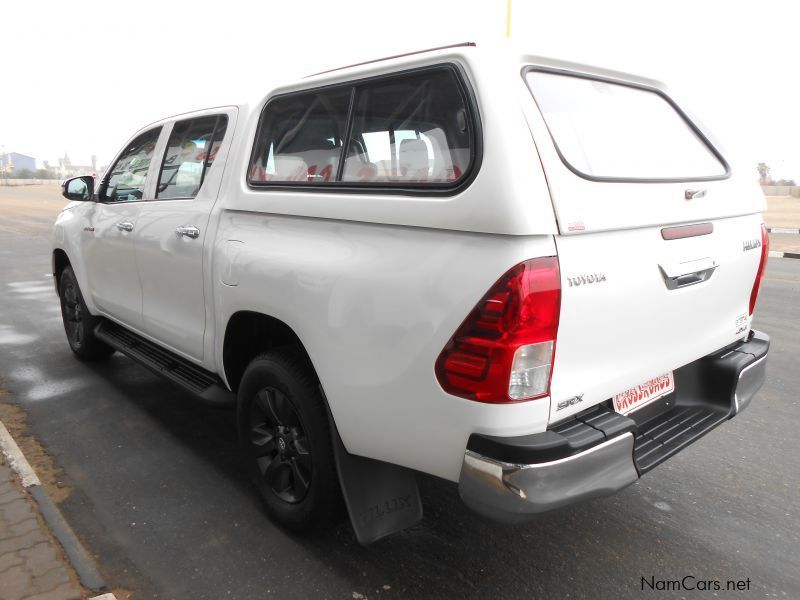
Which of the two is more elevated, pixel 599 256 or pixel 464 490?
pixel 599 256

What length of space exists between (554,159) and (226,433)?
2832mm

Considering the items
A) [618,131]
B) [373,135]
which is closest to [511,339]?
[373,135]

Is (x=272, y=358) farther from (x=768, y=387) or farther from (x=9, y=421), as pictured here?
(x=768, y=387)

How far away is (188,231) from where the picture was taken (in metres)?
3.23

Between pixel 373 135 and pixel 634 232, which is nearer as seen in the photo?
pixel 634 232

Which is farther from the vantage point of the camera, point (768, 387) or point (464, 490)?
point (768, 387)

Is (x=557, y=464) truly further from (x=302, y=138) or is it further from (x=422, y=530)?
(x=302, y=138)

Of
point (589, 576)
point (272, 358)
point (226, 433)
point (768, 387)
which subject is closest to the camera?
point (589, 576)

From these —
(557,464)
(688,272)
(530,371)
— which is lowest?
(557,464)

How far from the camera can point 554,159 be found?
6.45 ft

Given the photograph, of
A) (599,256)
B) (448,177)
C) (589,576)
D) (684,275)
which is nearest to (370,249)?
(448,177)

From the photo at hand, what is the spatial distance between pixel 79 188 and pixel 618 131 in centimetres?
390

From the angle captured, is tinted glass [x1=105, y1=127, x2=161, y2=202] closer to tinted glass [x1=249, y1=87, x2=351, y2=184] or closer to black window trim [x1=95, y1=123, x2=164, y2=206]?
black window trim [x1=95, y1=123, x2=164, y2=206]

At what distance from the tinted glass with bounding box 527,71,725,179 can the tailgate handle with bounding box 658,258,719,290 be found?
37 centimetres
